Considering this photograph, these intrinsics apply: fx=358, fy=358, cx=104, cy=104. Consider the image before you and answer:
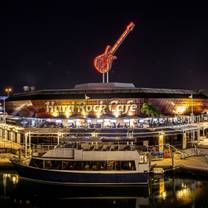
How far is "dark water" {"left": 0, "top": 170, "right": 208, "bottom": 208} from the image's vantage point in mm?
31609

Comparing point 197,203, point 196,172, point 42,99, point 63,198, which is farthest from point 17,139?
Answer: point 197,203

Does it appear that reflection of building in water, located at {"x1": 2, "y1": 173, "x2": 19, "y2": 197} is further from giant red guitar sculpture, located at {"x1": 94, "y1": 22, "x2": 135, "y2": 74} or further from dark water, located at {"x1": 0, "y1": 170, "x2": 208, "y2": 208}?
giant red guitar sculpture, located at {"x1": 94, "y1": 22, "x2": 135, "y2": 74}

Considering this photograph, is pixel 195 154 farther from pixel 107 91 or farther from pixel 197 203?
pixel 107 91

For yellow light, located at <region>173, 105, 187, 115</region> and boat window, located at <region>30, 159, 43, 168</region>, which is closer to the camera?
boat window, located at <region>30, 159, 43, 168</region>

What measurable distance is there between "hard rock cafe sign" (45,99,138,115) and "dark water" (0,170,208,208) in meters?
34.6

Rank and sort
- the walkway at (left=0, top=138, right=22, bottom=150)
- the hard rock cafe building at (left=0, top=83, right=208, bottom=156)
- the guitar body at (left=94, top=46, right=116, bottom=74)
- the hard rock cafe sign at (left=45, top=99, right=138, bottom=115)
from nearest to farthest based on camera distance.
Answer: the walkway at (left=0, top=138, right=22, bottom=150) → the hard rock cafe building at (left=0, top=83, right=208, bottom=156) → the hard rock cafe sign at (left=45, top=99, right=138, bottom=115) → the guitar body at (left=94, top=46, right=116, bottom=74)

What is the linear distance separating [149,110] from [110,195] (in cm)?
3733

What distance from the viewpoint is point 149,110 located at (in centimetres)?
6956

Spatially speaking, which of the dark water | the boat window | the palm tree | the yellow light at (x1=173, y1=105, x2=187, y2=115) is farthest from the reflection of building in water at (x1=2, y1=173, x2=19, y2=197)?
the yellow light at (x1=173, y1=105, x2=187, y2=115)

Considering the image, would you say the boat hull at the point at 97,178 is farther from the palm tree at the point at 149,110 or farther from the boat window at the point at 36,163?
the palm tree at the point at 149,110

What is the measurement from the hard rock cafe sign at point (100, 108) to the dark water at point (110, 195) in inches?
1364

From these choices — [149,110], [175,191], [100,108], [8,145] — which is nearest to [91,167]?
[175,191]

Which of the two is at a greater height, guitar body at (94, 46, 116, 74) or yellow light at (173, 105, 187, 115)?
guitar body at (94, 46, 116, 74)

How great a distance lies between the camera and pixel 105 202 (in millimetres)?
32094
